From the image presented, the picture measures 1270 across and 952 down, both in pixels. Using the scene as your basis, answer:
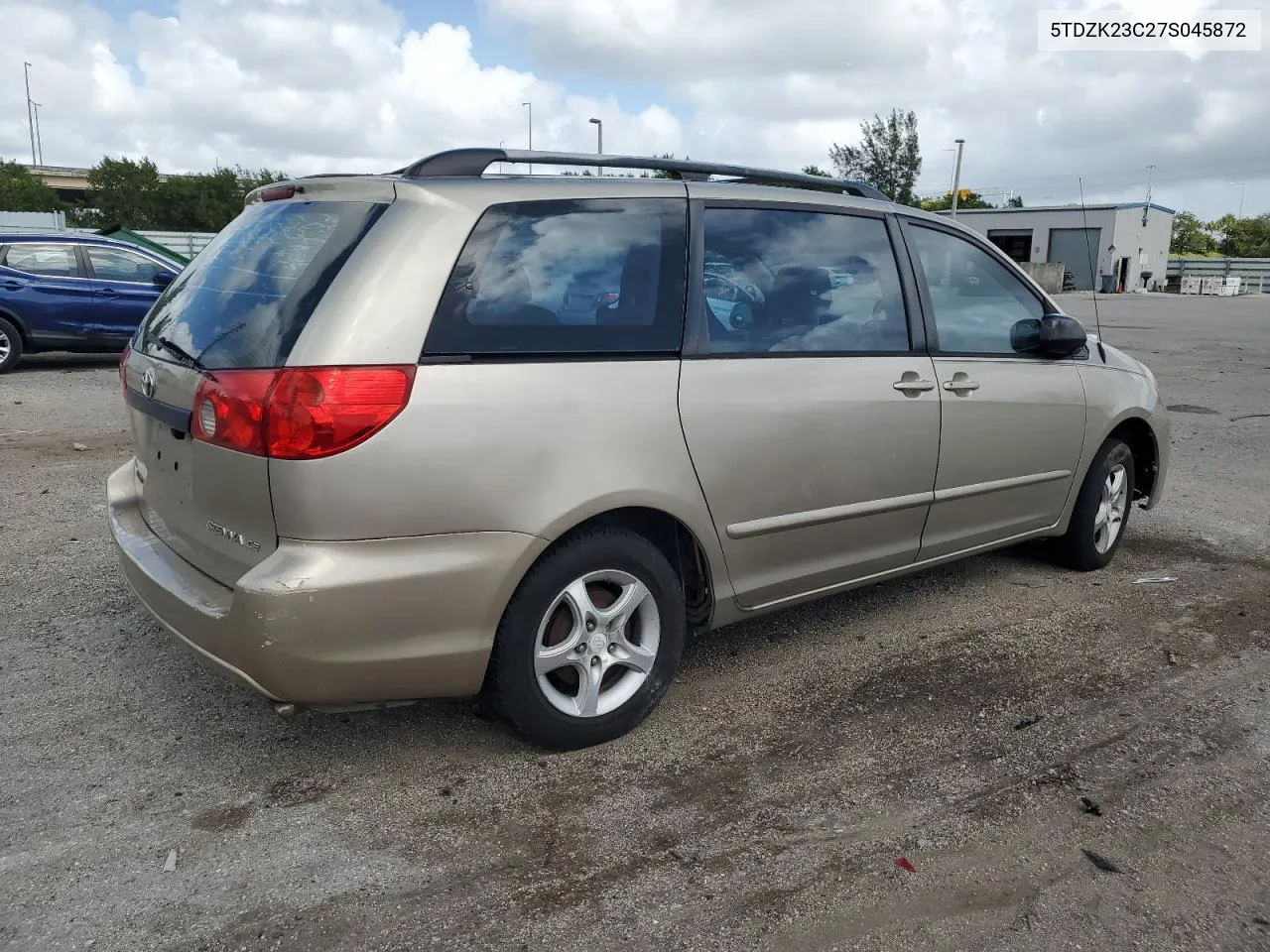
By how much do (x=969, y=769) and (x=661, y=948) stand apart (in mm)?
1284

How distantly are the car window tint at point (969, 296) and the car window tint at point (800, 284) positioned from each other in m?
0.24

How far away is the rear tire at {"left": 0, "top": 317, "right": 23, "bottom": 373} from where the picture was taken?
455 inches

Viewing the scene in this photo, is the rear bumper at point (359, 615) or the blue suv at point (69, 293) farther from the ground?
the blue suv at point (69, 293)

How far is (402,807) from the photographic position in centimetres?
295

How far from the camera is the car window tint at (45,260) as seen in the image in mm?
11641

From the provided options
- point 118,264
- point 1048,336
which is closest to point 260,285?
point 1048,336

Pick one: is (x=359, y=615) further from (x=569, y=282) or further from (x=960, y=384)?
(x=960, y=384)

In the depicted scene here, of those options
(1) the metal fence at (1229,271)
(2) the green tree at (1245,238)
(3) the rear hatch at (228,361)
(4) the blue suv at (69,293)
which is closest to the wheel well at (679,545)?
(3) the rear hatch at (228,361)

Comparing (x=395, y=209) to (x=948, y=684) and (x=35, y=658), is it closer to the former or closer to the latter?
(x=35, y=658)

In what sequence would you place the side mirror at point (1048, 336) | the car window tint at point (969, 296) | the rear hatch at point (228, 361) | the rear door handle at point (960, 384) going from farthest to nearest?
the side mirror at point (1048, 336) → the car window tint at point (969, 296) → the rear door handle at point (960, 384) → the rear hatch at point (228, 361)

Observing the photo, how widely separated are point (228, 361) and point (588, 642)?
51.7 inches

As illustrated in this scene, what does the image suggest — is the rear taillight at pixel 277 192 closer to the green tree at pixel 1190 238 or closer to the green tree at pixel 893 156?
A: the green tree at pixel 893 156

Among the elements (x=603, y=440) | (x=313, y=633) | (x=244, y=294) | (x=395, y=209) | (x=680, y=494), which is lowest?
(x=313, y=633)

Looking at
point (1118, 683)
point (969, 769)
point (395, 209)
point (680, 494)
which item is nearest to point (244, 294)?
point (395, 209)
